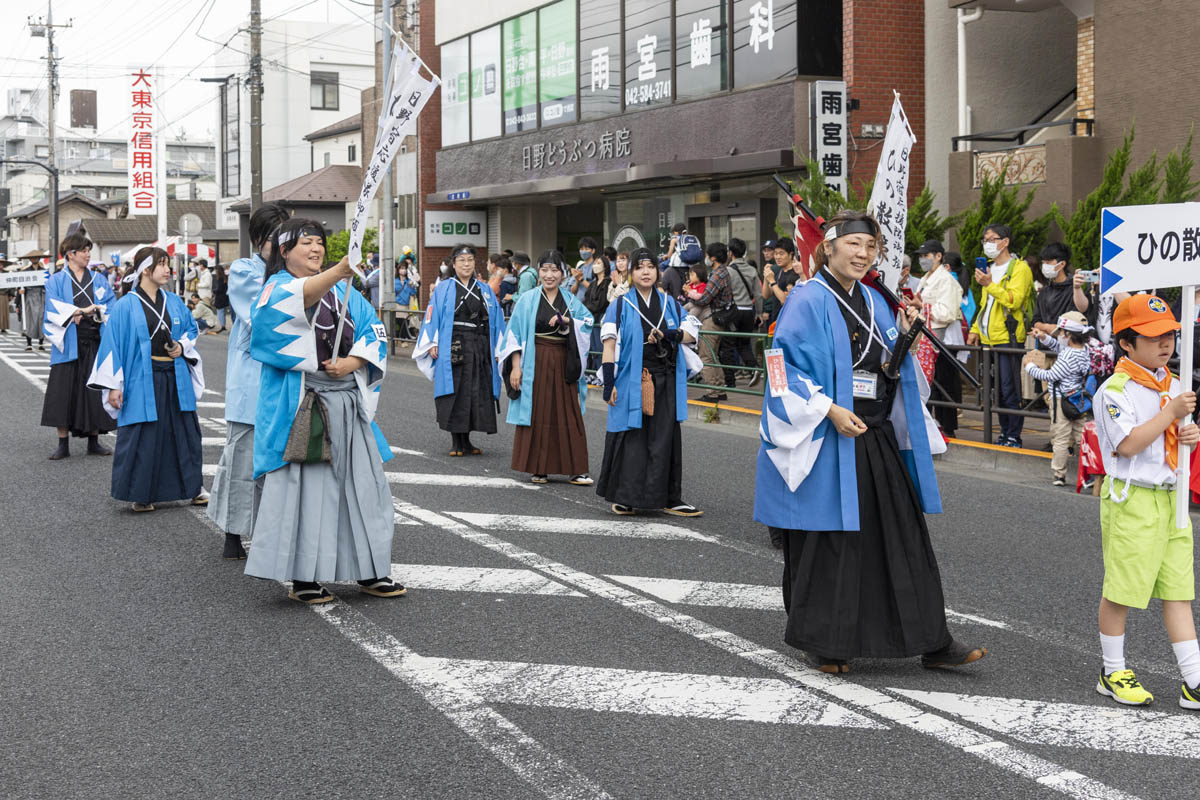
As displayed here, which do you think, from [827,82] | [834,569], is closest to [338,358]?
[834,569]

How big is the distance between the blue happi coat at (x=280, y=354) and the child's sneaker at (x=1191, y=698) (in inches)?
155

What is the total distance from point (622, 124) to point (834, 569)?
19383mm

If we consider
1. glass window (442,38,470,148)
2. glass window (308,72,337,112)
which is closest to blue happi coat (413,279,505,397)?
glass window (442,38,470,148)

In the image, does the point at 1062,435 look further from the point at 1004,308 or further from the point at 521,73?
the point at 521,73

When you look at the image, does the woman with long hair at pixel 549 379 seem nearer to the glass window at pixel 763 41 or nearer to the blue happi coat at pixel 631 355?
the blue happi coat at pixel 631 355

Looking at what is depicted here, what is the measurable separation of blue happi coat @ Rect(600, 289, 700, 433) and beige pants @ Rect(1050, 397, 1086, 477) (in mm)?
3129

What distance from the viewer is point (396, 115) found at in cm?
618

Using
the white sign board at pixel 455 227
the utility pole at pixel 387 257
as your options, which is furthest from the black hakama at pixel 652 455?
the white sign board at pixel 455 227

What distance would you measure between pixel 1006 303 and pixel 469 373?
5.15 m

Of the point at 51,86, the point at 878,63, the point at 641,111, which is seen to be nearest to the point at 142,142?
the point at 51,86

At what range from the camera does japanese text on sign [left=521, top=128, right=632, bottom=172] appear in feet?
78.4

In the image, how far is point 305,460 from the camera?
6.36 meters

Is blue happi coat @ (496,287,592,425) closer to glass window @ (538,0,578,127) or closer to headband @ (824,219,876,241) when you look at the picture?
headband @ (824,219,876,241)

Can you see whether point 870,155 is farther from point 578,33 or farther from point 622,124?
point 578,33
